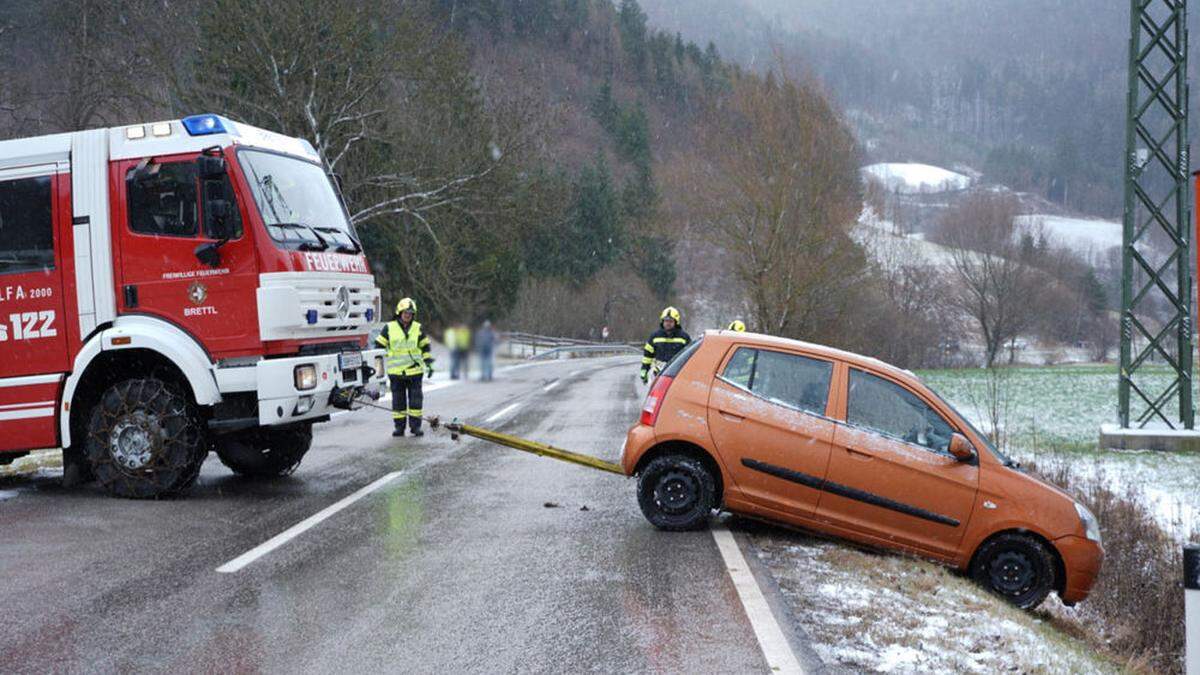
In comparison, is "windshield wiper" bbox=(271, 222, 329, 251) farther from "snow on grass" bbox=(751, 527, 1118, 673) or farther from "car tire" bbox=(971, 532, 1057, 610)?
"car tire" bbox=(971, 532, 1057, 610)

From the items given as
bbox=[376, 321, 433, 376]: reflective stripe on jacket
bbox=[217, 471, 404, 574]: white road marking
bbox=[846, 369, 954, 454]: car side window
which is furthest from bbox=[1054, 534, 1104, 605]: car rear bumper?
bbox=[376, 321, 433, 376]: reflective stripe on jacket

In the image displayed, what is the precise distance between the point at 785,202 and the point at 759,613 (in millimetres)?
29800

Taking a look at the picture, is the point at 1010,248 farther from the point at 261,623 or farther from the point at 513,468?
the point at 261,623

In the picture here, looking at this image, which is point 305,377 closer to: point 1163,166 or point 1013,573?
point 1013,573

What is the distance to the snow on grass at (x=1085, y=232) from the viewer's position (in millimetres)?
86344

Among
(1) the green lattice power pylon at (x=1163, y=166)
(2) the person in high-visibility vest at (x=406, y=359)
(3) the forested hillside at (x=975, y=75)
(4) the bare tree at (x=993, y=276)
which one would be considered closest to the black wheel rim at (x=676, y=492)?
(2) the person in high-visibility vest at (x=406, y=359)

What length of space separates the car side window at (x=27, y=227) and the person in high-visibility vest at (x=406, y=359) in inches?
186

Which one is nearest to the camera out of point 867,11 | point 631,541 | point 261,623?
point 261,623

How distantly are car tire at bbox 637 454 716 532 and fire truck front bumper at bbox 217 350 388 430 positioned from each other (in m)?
3.00

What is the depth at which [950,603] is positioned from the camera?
585 cm

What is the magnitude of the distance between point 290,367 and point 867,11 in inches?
7565

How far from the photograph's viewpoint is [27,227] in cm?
835

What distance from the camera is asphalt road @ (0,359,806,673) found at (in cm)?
468

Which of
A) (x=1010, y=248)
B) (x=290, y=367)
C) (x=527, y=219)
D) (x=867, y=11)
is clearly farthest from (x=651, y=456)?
(x=867, y=11)
